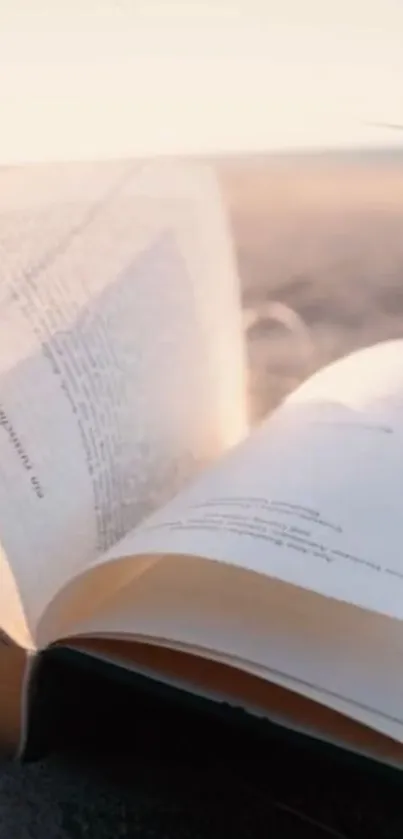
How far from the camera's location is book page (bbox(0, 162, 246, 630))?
0.30 m

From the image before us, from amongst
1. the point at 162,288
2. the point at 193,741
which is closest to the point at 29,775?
the point at 193,741

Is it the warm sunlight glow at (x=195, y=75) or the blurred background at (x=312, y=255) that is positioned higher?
the warm sunlight glow at (x=195, y=75)

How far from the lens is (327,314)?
0.44 metres

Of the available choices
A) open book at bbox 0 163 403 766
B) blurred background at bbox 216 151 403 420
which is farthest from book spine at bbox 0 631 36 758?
blurred background at bbox 216 151 403 420

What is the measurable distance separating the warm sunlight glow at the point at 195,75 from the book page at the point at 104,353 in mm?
19

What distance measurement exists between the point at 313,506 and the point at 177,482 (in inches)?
3.8

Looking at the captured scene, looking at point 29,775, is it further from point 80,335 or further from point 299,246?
point 299,246

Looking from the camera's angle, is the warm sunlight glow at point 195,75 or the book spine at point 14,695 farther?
the warm sunlight glow at point 195,75

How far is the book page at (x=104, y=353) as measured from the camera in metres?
0.30

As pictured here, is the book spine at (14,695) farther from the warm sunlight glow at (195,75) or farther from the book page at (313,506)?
the warm sunlight glow at (195,75)

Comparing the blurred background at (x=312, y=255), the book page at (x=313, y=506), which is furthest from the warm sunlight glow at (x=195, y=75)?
the book page at (x=313, y=506)

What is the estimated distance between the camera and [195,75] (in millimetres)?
393

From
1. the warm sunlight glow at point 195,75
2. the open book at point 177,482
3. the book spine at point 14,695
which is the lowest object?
the book spine at point 14,695

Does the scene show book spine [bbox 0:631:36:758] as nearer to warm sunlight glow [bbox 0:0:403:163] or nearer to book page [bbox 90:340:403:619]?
book page [bbox 90:340:403:619]
